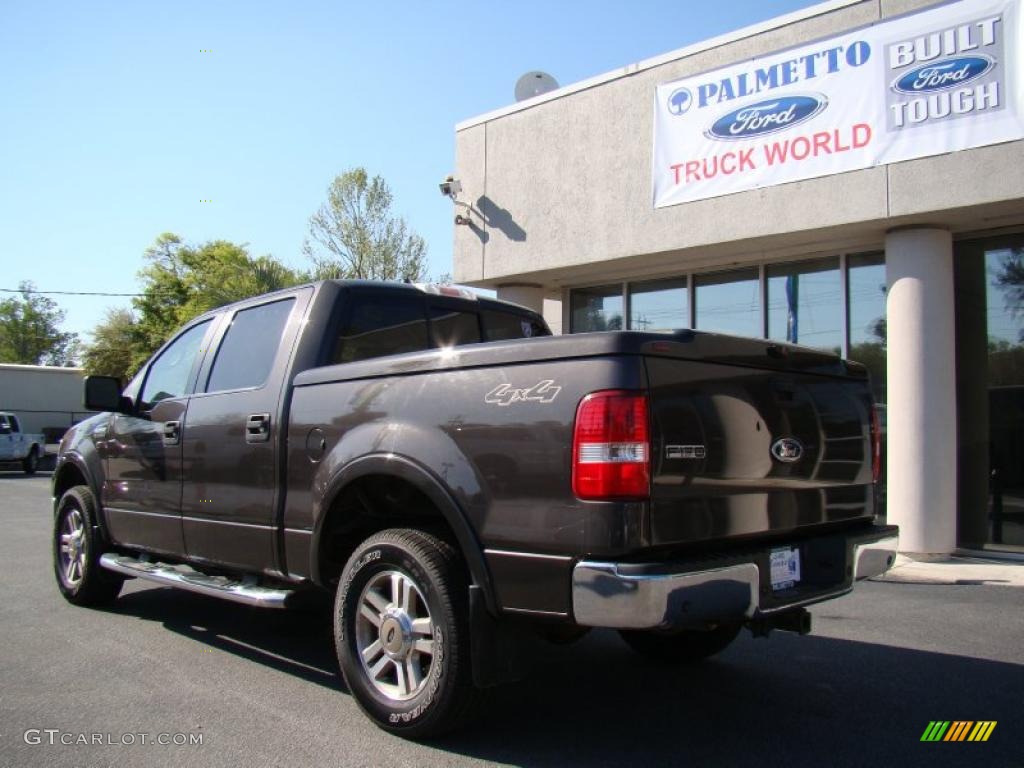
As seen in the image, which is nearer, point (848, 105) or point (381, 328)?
point (381, 328)

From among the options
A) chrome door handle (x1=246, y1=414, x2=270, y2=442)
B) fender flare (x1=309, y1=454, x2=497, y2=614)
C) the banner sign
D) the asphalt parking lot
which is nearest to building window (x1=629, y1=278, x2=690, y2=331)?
the banner sign

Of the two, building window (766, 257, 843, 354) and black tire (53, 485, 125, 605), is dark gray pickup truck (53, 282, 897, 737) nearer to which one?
black tire (53, 485, 125, 605)

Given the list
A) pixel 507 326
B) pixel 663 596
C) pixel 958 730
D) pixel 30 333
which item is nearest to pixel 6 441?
pixel 507 326

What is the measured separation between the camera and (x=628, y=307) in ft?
41.5

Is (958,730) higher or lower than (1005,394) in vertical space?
lower

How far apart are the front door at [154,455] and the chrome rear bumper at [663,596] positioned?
3.08 m

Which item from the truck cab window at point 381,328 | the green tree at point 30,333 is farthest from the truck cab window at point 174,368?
the green tree at point 30,333

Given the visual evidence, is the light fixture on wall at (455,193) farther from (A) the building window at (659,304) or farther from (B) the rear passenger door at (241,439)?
(B) the rear passenger door at (241,439)

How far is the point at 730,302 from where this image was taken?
37.9ft

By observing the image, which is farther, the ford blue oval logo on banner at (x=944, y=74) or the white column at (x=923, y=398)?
the white column at (x=923, y=398)

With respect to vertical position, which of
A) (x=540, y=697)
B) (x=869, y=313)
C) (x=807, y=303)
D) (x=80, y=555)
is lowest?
(x=540, y=697)

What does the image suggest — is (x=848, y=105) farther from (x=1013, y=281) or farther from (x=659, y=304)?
(x=659, y=304)

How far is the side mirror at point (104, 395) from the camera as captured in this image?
5.57 metres

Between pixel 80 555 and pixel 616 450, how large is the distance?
490 cm
